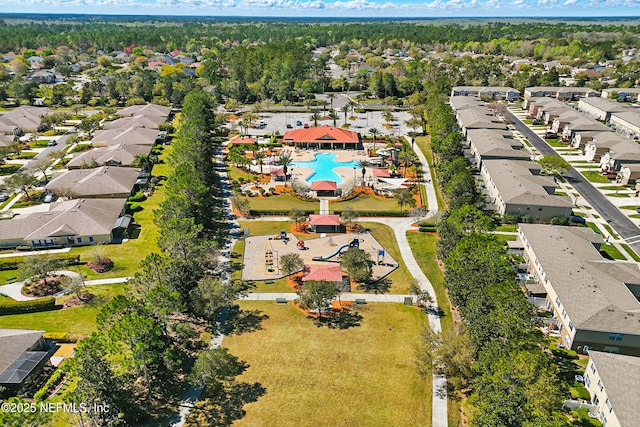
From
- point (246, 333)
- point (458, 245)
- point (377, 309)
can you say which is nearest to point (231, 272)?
point (246, 333)

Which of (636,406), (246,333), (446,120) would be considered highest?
(446,120)

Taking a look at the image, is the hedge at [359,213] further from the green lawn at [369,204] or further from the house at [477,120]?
the house at [477,120]

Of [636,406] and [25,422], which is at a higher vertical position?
[25,422]

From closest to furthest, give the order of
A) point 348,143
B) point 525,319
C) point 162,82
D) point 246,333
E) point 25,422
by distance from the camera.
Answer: point 25,422 → point 525,319 → point 246,333 → point 348,143 → point 162,82

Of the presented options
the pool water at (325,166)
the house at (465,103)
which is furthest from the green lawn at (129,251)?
the house at (465,103)

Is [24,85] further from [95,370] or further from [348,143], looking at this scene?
[95,370]

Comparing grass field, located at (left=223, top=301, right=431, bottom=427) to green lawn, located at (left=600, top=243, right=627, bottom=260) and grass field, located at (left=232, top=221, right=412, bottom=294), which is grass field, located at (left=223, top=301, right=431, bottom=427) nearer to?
grass field, located at (left=232, top=221, right=412, bottom=294)

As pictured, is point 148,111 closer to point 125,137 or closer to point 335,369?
point 125,137
